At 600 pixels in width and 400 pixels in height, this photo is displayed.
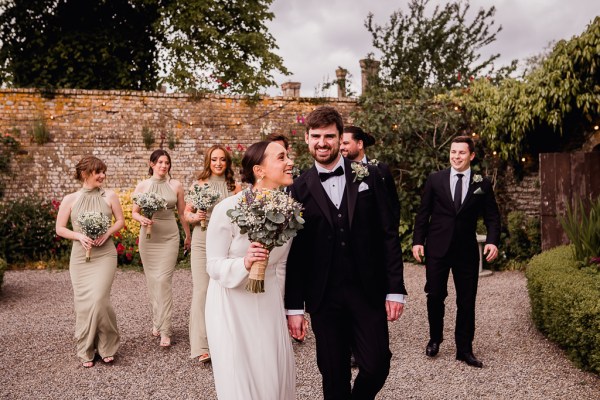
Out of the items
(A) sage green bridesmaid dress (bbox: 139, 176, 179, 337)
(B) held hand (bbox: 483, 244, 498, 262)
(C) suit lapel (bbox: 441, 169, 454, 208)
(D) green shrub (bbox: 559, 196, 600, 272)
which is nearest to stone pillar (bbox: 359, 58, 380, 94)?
(D) green shrub (bbox: 559, 196, 600, 272)

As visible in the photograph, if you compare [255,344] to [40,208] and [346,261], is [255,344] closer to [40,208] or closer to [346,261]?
[346,261]

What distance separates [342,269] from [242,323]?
0.64m

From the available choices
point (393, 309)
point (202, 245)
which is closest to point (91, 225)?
point (202, 245)

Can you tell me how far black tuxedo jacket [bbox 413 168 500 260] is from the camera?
5.09m

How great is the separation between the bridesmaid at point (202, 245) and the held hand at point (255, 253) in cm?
274

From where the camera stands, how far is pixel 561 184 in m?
9.27

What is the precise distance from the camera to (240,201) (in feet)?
9.25

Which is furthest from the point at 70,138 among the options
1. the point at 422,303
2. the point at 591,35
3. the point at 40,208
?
the point at 591,35

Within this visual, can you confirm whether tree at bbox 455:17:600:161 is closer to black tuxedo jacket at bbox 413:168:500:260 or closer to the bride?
black tuxedo jacket at bbox 413:168:500:260

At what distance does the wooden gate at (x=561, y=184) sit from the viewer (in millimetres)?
9086

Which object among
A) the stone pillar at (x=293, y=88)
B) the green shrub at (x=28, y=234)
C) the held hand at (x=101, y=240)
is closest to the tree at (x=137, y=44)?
the stone pillar at (x=293, y=88)

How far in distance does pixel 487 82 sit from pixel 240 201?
1030 cm

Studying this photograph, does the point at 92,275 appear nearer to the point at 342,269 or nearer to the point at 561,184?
the point at 342,269

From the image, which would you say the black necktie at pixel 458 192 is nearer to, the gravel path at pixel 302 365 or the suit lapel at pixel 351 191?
the gravel path at pixel 302 365
